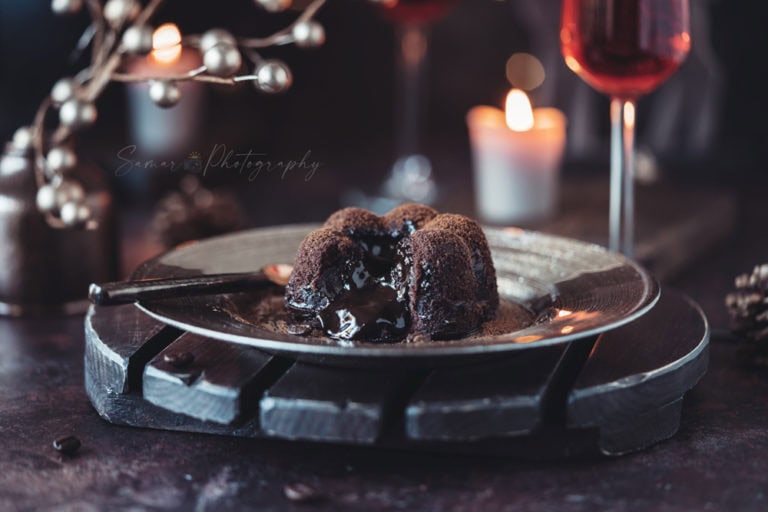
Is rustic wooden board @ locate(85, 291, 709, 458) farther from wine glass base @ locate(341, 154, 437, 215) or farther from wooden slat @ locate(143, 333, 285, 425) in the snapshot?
wine glass base @ locate(341, 154, 437, 215)

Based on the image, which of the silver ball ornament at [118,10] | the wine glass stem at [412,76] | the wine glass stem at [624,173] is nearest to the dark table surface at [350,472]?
the wine glass stem at [624,173]

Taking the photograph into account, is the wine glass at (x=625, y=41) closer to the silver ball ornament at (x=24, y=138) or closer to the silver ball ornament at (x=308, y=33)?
the silver ball ornament at (x=308, y=33)

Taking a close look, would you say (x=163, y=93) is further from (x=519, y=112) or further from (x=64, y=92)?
(x=519, y=112)

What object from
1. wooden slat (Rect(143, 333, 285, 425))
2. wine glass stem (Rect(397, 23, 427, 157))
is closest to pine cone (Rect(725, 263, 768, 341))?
wooden slat (Rect(143, 333, 285, 425))

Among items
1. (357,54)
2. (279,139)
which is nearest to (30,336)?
(279,139)

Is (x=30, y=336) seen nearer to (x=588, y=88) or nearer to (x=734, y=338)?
(x=734, y=338)

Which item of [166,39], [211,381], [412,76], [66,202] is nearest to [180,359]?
[211,381]

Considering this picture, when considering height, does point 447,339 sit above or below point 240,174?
above
